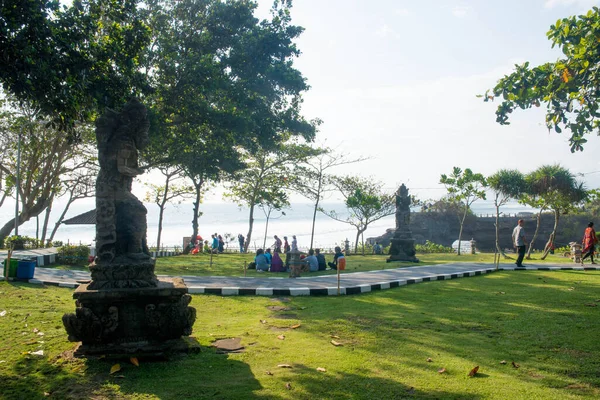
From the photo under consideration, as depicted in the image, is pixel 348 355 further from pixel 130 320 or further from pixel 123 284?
pixel 123 284

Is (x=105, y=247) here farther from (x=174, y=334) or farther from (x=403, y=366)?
(x=403, y=366)

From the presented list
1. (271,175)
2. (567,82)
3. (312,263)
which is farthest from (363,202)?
(567,82)

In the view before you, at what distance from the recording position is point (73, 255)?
1686 cm

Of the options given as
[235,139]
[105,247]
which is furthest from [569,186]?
[105,247]

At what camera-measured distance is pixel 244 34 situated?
1841cm

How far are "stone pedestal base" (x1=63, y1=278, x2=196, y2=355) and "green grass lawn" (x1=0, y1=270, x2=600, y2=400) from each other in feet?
0.75

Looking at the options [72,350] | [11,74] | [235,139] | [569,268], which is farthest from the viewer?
[235,139]

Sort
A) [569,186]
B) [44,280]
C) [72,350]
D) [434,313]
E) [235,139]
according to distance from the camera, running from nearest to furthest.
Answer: [72,350], [434,313], [44,280], [235,139], [569,186]

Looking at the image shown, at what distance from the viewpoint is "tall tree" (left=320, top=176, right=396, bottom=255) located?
1203 inches

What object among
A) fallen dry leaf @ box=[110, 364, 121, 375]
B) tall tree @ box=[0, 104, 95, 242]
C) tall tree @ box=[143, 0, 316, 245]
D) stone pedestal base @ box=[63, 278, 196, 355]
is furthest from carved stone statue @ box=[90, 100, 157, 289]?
tall tree @ box=[0, 104, 95, 242]

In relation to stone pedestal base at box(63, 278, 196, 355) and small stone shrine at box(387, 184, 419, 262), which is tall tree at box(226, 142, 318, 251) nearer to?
small stone shrine at box(387, 184, 419, 262)

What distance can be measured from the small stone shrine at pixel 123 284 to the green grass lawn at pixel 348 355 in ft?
1.03

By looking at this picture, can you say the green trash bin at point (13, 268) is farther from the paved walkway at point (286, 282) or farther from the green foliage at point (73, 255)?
the green foliage at point (73, 255)

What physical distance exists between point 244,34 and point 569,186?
17.7 meters
